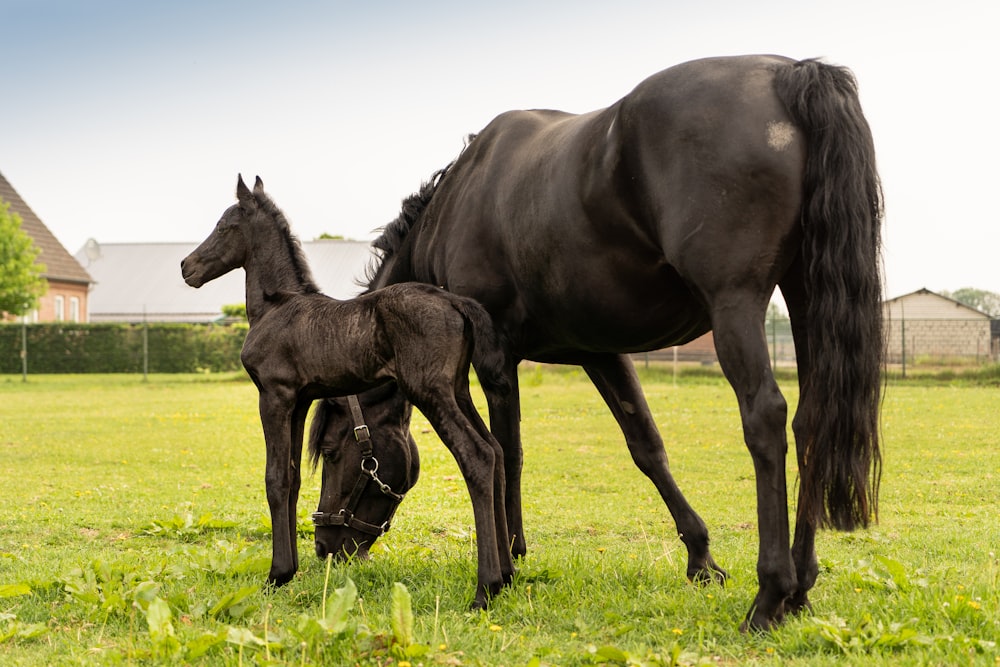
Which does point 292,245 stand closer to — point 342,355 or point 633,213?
point 342,355

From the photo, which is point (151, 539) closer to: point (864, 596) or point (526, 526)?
point (526, 526)

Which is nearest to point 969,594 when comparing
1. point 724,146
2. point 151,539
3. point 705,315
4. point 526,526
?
point 705,315

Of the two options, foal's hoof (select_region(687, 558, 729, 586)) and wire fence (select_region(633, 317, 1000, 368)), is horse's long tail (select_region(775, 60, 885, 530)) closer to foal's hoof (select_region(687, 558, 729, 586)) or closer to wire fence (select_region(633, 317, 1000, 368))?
foal's hoof (select_region(687, 558, 729, 586))

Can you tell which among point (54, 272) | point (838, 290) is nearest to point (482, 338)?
point (838, 290)

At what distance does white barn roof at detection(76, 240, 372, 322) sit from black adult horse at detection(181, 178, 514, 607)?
44.9 meters

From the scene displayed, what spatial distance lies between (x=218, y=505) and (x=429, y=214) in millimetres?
3918

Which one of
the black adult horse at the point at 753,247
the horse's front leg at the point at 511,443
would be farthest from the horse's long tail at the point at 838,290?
the horse's front leg at the point at 511,443

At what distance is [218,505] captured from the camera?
789 cm

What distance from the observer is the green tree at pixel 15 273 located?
33938mm

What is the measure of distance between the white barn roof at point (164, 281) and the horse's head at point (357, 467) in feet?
147

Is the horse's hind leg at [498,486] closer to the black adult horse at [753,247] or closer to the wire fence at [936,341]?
the black adult horse at [753,247]

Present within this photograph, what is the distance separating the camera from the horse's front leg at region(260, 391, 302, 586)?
4.54 m

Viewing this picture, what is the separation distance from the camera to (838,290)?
141 inches

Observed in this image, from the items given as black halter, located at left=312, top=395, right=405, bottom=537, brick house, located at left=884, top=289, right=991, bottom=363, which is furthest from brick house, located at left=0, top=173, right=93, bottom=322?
black halter, located at left=312, top=395, right=405, bottom=537
